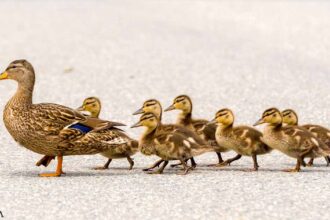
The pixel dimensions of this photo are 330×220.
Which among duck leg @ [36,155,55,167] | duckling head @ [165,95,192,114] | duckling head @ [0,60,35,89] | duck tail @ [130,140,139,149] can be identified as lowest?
duck leg @ [36,155,55,167]

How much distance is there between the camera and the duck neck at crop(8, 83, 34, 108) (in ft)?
32.1

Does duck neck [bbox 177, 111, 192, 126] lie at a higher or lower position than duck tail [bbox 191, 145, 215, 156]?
higher

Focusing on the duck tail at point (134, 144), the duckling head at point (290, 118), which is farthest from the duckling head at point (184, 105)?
the duckling head at point (290, 118)

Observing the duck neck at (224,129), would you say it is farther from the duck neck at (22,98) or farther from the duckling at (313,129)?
the duck neck at (22,98)

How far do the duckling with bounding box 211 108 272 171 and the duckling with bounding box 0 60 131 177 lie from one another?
1.15m

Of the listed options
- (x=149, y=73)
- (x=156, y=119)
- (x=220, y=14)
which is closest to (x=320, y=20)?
(x=220, y=14)

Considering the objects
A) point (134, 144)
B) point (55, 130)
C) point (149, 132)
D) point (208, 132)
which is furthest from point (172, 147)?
point (208, 132)

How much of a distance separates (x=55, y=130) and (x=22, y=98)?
61 centimetres

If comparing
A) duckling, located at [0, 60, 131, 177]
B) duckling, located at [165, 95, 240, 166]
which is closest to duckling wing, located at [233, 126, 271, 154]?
duckling, located at [165, 95, 240, 166]

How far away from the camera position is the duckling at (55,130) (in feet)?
31.2

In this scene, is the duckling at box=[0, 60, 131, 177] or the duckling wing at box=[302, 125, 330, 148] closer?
the duckling at box=[0, 60, 131, 177]

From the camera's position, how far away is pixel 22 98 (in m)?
9.85

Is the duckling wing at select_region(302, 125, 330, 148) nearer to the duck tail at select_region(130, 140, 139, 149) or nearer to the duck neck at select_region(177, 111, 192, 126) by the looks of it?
the duck neck at select_region(177, 111, 192, 126)

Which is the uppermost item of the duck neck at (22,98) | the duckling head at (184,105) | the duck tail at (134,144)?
the duck neck at (22,98)
